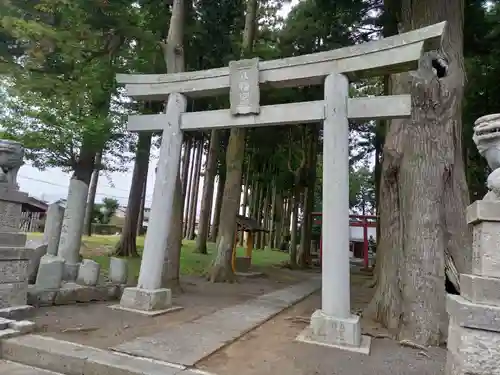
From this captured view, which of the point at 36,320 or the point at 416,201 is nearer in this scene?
the point at 36,320

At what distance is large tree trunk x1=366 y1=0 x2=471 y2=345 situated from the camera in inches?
219

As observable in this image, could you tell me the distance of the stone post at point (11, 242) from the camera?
17.1 ft

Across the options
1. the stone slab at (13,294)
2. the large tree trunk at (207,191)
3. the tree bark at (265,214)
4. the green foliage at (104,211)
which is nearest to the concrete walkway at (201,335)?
the stone slab at (13,294)

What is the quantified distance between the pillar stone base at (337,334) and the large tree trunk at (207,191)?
11941 millimetres

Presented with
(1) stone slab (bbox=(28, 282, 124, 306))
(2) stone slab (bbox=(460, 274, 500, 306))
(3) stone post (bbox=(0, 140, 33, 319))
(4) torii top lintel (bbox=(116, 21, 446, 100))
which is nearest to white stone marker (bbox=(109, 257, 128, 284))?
(1) stone slab (bbox=(28, 282, 124, 306))

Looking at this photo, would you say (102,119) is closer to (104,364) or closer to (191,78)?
(191,78)

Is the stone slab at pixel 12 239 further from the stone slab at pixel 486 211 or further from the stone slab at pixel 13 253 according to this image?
the stone slab at pixel 486 211

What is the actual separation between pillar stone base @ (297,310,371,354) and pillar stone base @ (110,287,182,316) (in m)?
2.53

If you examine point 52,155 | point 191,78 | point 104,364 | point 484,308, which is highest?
point 191,78

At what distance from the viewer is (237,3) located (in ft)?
40.5

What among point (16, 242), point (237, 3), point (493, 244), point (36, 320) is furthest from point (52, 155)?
point (493, 244)

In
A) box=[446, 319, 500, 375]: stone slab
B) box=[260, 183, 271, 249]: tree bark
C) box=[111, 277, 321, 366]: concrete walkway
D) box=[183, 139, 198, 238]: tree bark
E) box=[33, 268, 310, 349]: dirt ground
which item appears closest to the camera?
box=[446, 319, 500, 375]: stone slab

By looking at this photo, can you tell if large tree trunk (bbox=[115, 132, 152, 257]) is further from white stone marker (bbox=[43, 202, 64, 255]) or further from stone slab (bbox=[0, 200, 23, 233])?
stone slab (bbox=[0, 200, 23, 233])

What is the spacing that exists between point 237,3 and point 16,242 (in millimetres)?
10172
